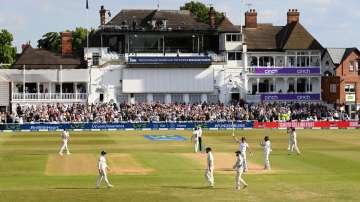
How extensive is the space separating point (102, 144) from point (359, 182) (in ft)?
83.3

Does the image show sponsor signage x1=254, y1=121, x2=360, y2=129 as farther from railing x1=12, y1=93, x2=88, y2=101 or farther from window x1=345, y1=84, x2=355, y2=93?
railing x1=12, y1=93, x2=88, y2=101

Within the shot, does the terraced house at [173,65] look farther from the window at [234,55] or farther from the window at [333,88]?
the window at [333,88]

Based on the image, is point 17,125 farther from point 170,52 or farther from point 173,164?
point 173,164

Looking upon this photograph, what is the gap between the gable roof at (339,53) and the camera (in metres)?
88.7

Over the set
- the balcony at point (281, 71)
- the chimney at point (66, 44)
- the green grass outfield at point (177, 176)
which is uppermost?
the chimney at point (66, 44)

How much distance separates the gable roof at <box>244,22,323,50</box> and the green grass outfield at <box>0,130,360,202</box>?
114ft

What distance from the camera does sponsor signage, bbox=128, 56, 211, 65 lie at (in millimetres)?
84938

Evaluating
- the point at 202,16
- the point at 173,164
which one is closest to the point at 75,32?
the point at 202,16

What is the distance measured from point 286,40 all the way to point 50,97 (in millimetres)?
26661

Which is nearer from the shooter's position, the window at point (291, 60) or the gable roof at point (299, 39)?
the gable roof at point (299, 39)

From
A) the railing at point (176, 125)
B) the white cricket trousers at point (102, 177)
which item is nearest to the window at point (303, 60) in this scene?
the railing at point (176, 125)

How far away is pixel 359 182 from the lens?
1234 inches

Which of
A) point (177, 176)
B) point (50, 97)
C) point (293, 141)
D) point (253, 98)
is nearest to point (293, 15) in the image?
point (253, 98)

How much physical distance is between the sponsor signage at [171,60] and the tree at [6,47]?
25.8 metres
